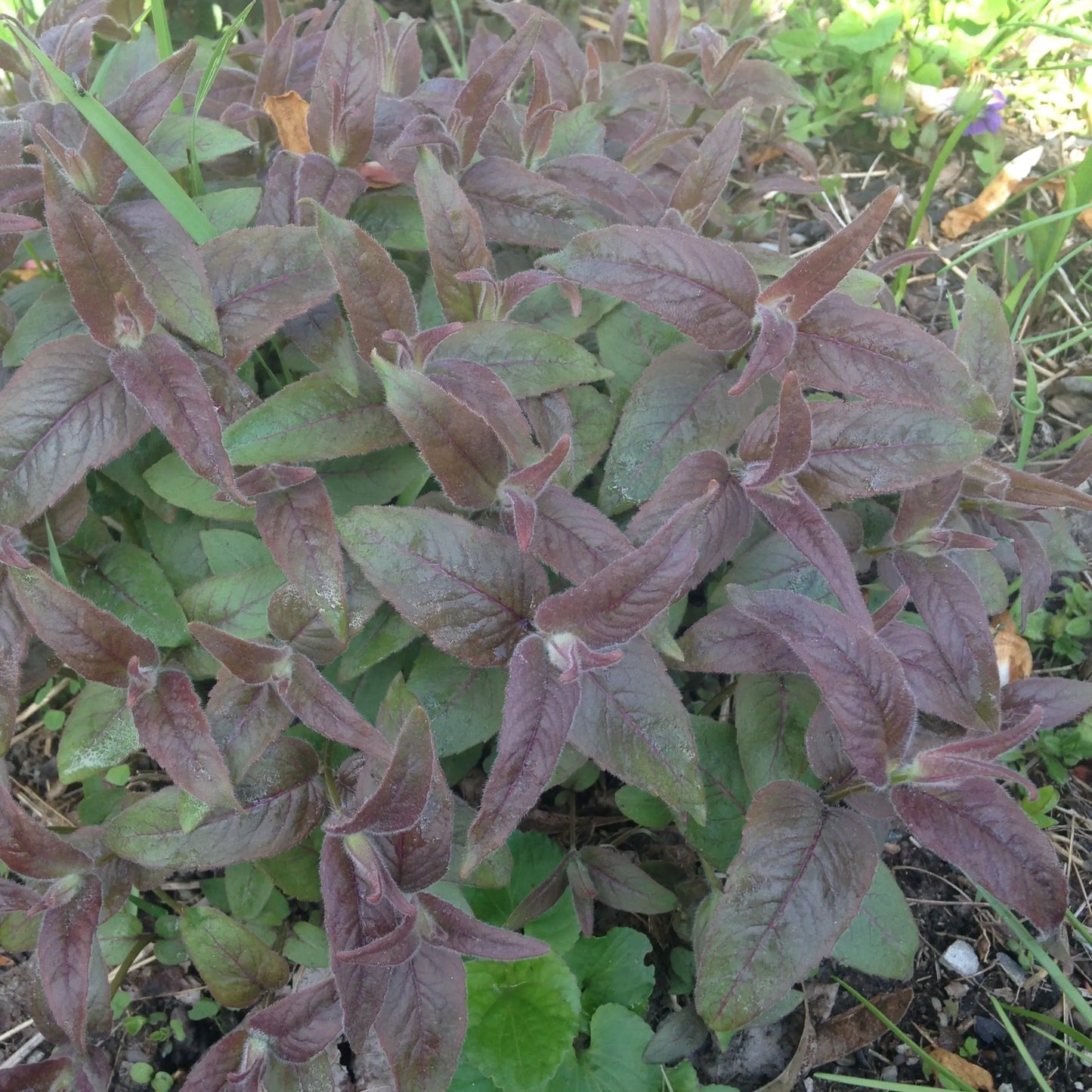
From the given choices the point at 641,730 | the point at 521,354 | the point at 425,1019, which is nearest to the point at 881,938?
the point at 641,730

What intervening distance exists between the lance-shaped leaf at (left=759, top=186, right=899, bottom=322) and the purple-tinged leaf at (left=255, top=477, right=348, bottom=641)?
72 centimetres

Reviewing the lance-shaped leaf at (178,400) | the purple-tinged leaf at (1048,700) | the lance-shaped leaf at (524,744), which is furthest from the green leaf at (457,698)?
the purple-tinged leaf at (1048,700)

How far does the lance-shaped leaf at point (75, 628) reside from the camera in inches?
48.0

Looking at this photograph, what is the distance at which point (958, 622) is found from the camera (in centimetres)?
143

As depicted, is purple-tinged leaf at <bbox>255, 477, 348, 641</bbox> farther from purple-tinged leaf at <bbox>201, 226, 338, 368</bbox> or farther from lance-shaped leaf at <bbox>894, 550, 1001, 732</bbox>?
lance-shaped leaf at <bbox>894, 550, 1001, 732</bbox>

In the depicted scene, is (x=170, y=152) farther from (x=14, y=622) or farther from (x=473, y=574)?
(x=473, y=574)

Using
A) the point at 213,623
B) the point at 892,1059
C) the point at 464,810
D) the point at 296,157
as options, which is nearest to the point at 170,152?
the point at 296,157

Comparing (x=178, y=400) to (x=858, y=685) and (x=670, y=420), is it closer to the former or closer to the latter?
(x=670, y=420)

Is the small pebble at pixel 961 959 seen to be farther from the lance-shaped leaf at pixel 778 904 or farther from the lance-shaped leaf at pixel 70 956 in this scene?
the lance-shaped leaf at pixel 70 956

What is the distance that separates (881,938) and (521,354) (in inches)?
42.2

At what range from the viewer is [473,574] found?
122cm

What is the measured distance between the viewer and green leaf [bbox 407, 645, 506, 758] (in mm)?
1440

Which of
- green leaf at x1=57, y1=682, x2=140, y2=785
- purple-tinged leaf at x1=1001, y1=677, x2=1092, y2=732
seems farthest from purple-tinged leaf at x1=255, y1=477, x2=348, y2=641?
purple-tinged leaf at x1=1001, y1=677, x2=1092, y2=732

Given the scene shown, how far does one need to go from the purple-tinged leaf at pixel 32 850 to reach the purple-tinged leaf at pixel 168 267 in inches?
28.1
